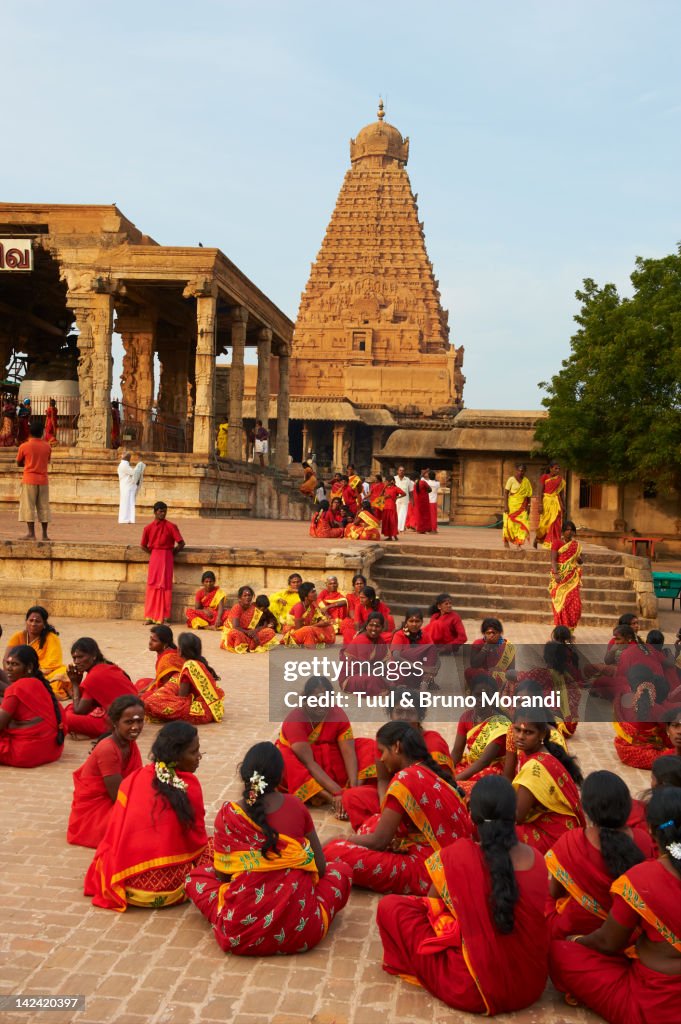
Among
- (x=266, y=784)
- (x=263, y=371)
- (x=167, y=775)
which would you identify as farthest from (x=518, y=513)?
(x=263, y=371)

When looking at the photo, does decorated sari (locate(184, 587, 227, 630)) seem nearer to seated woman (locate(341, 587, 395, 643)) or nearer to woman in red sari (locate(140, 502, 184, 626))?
woman in red sari (locate(140, 502, 184, 626))

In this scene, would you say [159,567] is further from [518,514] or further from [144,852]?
[144,852]

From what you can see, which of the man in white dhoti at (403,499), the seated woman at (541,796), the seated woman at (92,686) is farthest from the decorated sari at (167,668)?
the man in white dhoti at (403,499)

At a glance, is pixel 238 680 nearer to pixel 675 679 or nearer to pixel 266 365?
pixel 675 679

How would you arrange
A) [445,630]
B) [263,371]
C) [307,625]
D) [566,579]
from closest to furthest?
[445,630] → [307,625] → [566,579] → [263,371]

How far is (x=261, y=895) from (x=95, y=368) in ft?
59.3

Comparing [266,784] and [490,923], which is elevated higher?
[266,784]

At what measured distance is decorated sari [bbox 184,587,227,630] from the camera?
410 inches

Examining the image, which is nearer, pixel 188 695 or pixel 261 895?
pixel 261 895

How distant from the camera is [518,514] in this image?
1384 centimetres

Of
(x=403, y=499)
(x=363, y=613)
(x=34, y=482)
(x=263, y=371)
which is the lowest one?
(x=363, y=613)

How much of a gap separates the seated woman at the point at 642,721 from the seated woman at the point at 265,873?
3159mm

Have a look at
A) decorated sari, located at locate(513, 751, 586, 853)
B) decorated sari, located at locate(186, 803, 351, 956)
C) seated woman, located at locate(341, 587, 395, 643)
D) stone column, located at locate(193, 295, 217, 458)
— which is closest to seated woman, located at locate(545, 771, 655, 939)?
decorated sari, located at locate(513, 751, 586, 853)

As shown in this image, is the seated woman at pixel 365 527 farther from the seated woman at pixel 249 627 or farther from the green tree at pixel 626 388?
the green tree at pixel 626 388
